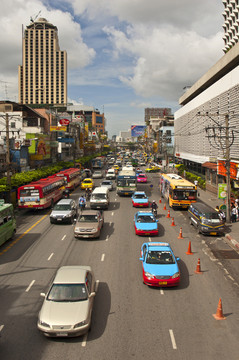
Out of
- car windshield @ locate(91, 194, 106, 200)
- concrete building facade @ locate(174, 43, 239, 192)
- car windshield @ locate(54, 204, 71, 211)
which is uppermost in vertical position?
concrete building facade @ locate(174, 43, 239, 192)

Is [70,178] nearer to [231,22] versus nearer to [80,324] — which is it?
[80,324]

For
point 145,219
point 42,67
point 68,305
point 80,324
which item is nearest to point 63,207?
point 145,219

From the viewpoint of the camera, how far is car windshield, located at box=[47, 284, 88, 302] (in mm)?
10172

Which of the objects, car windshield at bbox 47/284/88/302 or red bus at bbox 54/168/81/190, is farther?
red bus at bbox 54/168/81/190

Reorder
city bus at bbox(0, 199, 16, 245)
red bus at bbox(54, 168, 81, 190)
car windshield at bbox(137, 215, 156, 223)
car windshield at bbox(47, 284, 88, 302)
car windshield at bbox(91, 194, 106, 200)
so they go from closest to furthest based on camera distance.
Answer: car windshield at bbox(47, 284, 88, 302) < city bus at bbox(0, 199, 16, 245) < car windshield at bbox(137, 215, 156, 223) < car windshield at bbox(91, 194, 106, 200) < red bus at bbox(54, 168, 81, 190)

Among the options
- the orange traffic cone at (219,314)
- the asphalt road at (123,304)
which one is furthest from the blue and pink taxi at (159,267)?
the orange traffic cone at (219,314)

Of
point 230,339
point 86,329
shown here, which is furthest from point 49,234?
point 230,339

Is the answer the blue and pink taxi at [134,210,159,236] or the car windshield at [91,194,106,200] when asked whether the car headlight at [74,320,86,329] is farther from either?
the car windshield at [91,194,106,200]

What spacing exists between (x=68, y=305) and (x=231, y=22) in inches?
4229

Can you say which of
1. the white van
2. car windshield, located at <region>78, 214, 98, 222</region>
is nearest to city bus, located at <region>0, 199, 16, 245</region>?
car windshield, located at <region>78, 214, 98, 222</region>

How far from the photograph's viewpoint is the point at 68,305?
9.87 metres

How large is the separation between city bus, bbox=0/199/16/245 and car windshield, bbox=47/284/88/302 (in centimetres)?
921

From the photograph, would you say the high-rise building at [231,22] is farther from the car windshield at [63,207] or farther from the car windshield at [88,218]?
the car windshield at [88,218]

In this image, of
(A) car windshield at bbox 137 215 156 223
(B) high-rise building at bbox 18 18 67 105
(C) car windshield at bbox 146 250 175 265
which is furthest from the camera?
(B) high-rise building at bbox 18 18 67 105
